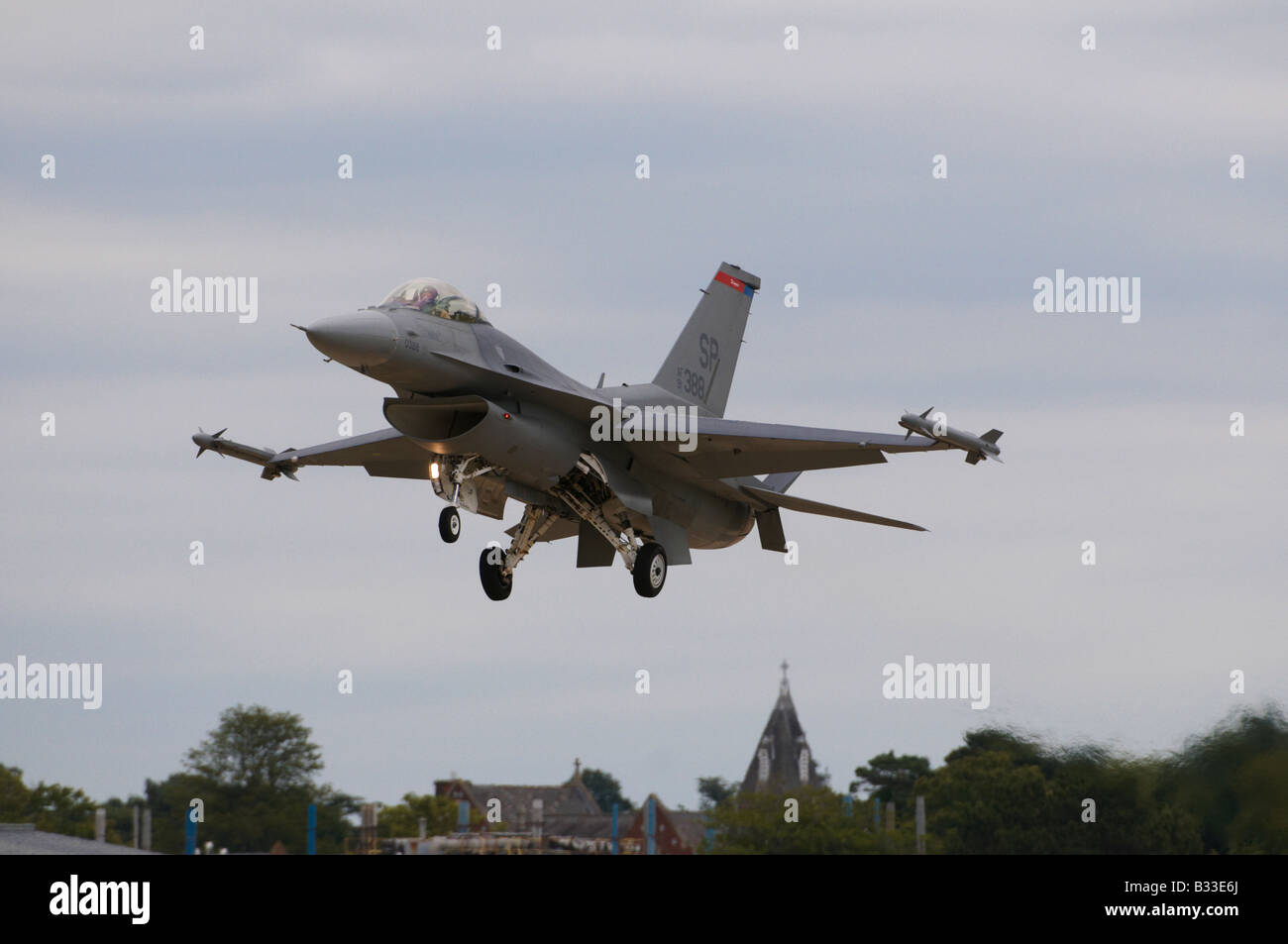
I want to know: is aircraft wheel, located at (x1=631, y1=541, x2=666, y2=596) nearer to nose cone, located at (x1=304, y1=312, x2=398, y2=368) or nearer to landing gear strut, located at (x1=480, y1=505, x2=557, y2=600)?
landing gear strut, located at (x1=480, y1=505, x2=557, y2=600)

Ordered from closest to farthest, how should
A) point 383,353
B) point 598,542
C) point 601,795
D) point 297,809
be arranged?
point 383,353 → point 598,542 → point 297,809 → point 601,795

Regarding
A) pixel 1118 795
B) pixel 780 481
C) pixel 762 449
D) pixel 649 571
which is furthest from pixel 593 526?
pixel 1118 795

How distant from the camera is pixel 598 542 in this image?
29.5 meters

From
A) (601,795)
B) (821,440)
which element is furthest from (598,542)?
(601,795)

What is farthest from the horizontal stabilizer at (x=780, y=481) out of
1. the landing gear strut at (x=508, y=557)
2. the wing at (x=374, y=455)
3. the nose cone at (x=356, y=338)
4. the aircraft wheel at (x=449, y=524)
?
the nose cone at (x=356, y=338)

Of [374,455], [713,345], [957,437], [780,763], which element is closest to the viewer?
[957,437]

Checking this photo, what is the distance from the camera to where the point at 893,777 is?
42.8 meters

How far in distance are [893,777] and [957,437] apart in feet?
71.2

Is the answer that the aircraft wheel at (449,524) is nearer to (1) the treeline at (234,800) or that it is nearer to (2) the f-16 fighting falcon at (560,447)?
(2) the f-16 fighting falcon at (560,447)

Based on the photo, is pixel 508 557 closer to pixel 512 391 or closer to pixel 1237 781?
pixel 512 391

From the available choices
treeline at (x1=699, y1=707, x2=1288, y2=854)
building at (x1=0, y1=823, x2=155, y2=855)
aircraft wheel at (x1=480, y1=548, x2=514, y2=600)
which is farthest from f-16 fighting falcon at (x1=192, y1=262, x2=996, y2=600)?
building at (x1=0, y1=823, x2=155, y2=855)

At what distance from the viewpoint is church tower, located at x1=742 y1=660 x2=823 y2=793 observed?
123 feet
